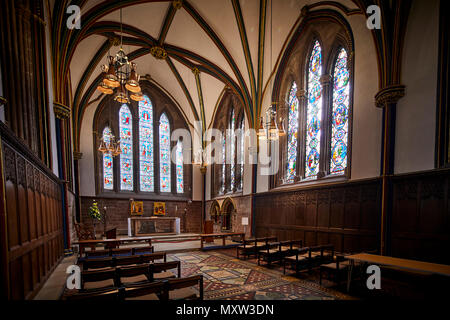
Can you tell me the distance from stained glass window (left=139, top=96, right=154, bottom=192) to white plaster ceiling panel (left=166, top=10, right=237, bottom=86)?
21.4 feet

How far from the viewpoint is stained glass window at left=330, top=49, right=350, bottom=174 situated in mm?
8070

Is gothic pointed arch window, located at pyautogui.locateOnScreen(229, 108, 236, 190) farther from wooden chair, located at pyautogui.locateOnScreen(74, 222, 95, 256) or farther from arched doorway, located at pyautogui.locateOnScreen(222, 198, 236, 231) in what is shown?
wooden chair, located at pyautogui.locateOnScreen(74, 222, 95, 256)

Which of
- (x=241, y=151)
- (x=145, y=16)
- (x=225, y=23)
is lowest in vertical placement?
(x=241, y=151)

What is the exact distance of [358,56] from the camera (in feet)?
24.2

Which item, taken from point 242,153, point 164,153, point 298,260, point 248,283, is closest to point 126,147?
point 164,153

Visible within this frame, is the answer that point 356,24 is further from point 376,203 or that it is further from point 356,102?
point 376,203

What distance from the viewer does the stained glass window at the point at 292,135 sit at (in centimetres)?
1048

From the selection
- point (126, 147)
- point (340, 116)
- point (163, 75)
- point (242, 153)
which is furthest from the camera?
point (126, 147)

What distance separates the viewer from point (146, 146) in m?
17.5

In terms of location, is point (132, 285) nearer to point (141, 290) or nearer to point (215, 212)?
point (141, 290)

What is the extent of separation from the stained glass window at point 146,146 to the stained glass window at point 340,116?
13.5 meters

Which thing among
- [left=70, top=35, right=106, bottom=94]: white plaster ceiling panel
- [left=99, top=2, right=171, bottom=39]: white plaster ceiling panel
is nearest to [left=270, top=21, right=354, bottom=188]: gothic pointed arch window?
[left=99, top=2, right=171, bottom=39]: white plaster ceiling panel

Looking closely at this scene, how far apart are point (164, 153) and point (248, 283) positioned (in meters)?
14.2
